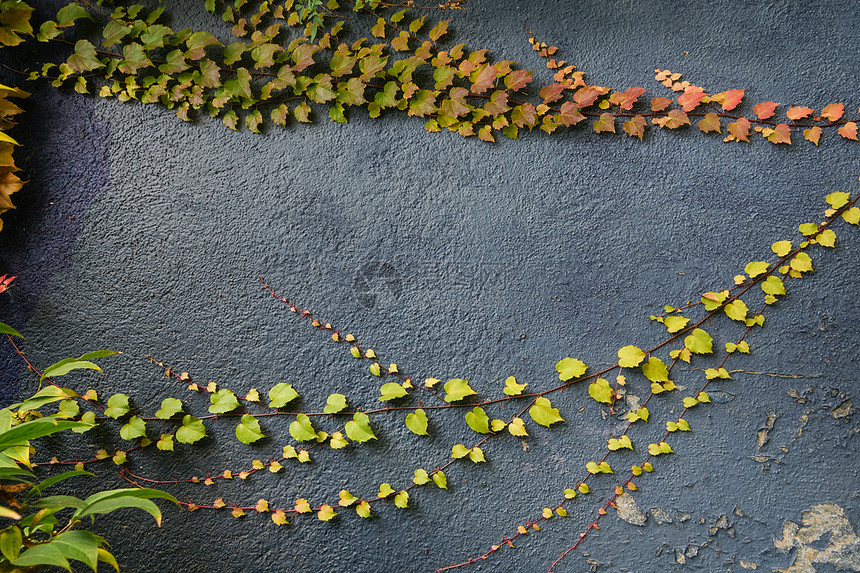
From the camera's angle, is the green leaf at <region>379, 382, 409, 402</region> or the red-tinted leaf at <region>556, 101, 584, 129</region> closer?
the green leaf at <region>379, 382, 409, 402</region>

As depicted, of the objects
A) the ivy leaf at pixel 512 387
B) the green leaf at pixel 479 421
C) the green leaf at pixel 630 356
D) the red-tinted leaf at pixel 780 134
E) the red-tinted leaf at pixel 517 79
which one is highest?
the red-tinted leaf at pixel 517 79

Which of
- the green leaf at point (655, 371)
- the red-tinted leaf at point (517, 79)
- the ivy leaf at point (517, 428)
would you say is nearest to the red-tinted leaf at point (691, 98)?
the red-tinted leaf at point (517, 79)

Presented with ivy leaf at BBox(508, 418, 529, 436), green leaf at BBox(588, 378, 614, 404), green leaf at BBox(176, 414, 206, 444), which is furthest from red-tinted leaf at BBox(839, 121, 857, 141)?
green leaf at BBox(176, 414, 206, 444)

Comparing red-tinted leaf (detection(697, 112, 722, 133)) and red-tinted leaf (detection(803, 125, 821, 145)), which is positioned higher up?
red-tinted leaf (detection(697, 112, 722, 133))

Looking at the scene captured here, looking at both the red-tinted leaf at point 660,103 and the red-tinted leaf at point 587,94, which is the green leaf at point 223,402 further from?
the red-tinted leaf at point 660,103

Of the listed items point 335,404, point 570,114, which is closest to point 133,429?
point 335,404

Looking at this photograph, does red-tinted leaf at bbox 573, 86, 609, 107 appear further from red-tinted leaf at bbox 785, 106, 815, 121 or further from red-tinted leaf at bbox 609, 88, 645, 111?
red-tinted leaf at bbox 785, 106, 815, 121
